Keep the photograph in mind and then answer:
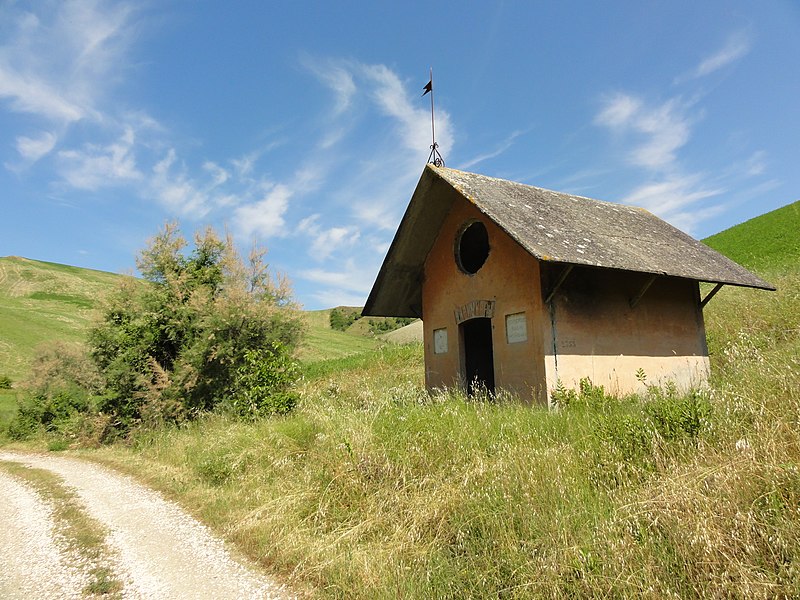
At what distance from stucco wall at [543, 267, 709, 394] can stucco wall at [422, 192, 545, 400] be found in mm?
350

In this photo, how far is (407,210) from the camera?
35.6 feet

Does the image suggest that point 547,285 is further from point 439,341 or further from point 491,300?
point 439,341

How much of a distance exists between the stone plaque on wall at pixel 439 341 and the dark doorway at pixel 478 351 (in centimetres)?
48

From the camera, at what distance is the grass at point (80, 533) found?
187 inches

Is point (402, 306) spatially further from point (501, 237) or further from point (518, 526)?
point (518, 526)

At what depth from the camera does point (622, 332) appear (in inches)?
361

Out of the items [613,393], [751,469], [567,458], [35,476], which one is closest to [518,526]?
[567,458]

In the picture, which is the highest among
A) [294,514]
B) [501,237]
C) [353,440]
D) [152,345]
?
[501,237]

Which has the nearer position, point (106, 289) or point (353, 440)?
point (353, 440)

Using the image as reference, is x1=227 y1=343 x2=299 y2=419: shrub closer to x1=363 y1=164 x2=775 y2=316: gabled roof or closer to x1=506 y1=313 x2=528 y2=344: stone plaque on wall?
x1=363 y1=164 x2=775 y2=316: gabled roof

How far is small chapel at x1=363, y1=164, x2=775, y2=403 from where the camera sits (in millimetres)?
8461

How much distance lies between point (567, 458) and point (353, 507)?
7.78 ft

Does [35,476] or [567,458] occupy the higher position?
[567,458]

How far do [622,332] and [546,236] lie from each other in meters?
2.54
